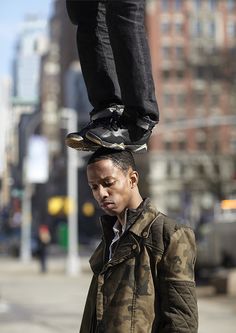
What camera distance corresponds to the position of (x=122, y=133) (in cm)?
322

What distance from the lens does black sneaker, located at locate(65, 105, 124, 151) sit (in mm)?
3256

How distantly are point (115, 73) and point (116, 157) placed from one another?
0.41 m

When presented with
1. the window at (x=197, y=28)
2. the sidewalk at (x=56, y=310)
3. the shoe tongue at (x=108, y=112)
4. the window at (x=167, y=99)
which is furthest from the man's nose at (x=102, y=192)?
the window at (x=197, y=28)

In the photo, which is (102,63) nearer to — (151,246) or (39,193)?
(151,246)

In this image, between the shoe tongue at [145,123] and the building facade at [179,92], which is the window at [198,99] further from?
the shoe tongue at [145,123]

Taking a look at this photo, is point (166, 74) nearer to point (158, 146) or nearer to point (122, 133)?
point (158, 146)

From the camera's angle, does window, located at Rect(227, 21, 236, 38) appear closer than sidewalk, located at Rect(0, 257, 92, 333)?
No

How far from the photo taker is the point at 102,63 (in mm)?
3336

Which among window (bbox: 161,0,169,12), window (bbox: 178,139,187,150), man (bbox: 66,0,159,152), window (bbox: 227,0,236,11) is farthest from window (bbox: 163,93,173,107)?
man (bbox: 66,0,159,152)

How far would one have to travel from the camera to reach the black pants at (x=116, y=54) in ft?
9.62

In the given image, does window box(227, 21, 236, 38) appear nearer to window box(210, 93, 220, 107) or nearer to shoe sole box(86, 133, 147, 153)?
window box(210, 93, 220, 107)

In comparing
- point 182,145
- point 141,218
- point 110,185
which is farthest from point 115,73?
point 182,145

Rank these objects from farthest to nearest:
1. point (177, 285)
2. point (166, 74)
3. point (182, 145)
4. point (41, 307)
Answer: point (182, 145) < point (166, 74) < point (41, 307) < point (177, 285)

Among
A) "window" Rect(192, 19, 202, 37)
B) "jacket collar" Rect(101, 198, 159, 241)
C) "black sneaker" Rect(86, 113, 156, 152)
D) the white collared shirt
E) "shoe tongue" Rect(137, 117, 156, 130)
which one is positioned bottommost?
the white collared shirt
